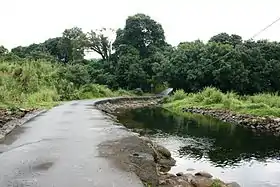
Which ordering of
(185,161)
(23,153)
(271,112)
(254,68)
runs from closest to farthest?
1. (23,153)
2. (185,161)
3. (271,112)
4. (254,68)

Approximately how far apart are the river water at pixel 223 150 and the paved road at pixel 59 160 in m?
3.21

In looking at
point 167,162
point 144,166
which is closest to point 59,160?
point 144,166

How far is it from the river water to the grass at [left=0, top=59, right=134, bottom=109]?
9655mm

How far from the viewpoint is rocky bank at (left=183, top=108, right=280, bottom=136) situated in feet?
79.2

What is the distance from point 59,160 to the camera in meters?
10.2

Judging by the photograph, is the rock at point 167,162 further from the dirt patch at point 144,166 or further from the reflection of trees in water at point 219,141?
the reflection of trees in water at point 219,141

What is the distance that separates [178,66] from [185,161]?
39.1m

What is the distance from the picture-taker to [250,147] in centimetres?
1817

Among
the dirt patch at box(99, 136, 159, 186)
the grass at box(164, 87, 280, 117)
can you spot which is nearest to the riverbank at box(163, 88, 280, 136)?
the grass at box(164, 87, 280, 117)

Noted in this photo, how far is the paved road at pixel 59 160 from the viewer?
8.25 meters

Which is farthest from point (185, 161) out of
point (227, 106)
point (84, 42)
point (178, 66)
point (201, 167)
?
point (84, 42)

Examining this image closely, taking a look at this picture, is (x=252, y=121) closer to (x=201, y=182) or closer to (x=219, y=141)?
(x=219, y=141)

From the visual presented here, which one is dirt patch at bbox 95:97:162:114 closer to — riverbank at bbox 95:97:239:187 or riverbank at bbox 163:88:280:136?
riverbank at bbox 163:88:280:136

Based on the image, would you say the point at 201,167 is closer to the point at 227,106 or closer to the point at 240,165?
the point at 240,165
